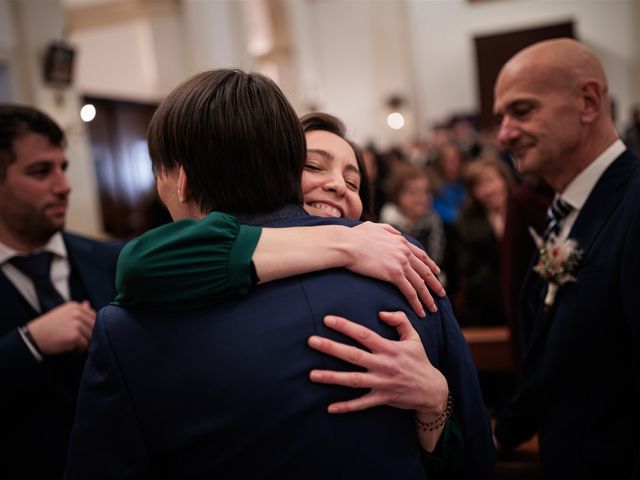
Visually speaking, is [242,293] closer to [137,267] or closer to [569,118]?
[137,267]

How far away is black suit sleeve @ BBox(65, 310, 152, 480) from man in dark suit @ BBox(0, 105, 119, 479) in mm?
787

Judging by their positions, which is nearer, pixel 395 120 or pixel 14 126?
pixel 14 126

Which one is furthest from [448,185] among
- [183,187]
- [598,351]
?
[183,187]

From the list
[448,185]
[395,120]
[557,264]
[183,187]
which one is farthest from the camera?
[395,120]

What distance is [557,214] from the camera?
2.13 m

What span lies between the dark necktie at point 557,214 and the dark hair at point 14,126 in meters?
1.82

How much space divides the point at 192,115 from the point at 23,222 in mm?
1286

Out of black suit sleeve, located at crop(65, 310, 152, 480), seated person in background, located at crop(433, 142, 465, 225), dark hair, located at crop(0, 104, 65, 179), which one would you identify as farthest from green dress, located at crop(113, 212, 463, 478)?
seated person in background, located at crop(433, 142, 465, 225)

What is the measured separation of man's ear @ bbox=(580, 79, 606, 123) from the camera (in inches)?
80.6

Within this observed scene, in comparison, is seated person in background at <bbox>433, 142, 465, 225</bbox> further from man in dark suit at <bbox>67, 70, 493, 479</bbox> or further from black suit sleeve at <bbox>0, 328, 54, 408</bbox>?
man in dark suit at <bbox>67, 70, 493, 479</bbox>

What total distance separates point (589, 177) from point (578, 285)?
379 mm

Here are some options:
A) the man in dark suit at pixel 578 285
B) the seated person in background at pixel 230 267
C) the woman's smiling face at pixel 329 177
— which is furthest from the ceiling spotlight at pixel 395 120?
the seated person in background at pixel 230 267

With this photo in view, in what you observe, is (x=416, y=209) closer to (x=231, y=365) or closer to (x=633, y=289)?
(x=633, y=289)

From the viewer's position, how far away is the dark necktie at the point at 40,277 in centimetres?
204
